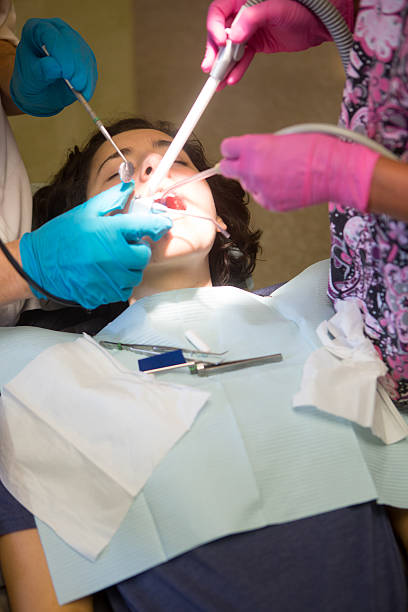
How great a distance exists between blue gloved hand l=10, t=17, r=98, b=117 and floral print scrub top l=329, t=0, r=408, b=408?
729 millimetres

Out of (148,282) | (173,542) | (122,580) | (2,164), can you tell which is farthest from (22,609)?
(2,164)

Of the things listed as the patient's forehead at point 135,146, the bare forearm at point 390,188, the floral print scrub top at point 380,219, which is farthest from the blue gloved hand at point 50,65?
the bare forearm at point 390,188

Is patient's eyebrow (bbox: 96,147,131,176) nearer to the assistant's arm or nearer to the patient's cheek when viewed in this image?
the patient's cheek

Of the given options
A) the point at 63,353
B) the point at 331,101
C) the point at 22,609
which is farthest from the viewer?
the point at 331,101

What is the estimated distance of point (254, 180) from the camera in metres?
1.03

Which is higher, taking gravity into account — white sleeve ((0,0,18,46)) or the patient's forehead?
white sleeve ((0,0,18,46))

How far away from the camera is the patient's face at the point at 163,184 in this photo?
1.38m

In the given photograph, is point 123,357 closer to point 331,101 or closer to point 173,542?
point 173,542

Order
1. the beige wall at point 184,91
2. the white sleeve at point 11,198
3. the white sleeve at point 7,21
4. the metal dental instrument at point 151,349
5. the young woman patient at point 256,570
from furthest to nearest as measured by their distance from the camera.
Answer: the beige wall at point 184,91 → the white sleeve at point 7,21 → the white sleeve at point 11,198 → the metal dental instrument at point 151,349 → the young woman patient at point 256,570

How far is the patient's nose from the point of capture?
4.64 feet

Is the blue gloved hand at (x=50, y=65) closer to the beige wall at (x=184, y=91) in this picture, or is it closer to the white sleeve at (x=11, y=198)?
the white sleeve at (x=11, y=198)

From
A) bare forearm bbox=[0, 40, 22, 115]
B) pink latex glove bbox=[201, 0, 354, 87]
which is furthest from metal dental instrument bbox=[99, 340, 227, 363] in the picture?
bare forearm bbox=[0, 40, 22, 115]

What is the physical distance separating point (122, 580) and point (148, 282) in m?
0.74

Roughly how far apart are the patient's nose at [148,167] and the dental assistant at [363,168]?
1.04 feet
